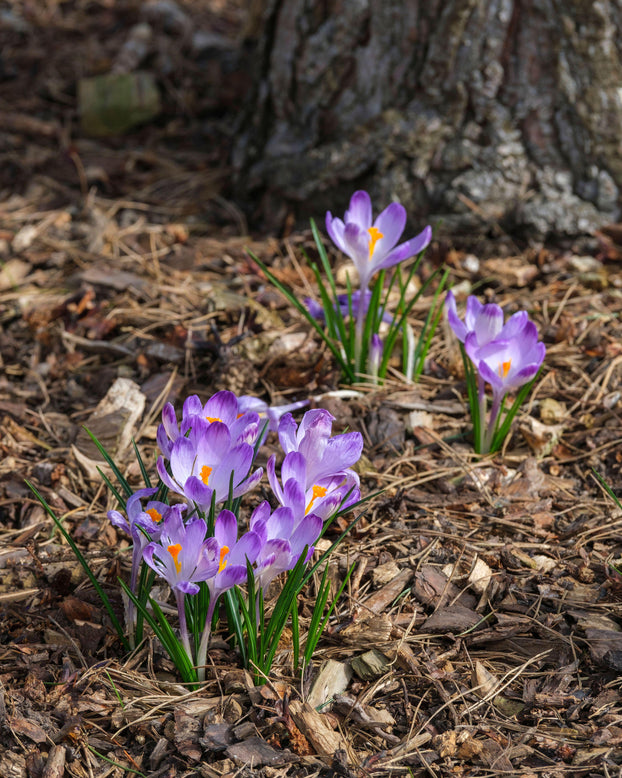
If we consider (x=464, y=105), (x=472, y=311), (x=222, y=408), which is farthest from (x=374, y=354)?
(x=464, y=105)

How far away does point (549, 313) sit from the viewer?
8.71ft

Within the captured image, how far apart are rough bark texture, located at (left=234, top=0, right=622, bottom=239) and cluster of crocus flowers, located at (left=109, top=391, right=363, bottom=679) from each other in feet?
5.54

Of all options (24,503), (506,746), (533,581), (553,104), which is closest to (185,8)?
(553,104)

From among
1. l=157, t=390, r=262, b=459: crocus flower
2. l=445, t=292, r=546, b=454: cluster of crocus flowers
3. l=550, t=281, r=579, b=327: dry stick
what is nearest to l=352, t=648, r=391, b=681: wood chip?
l=157, t=390, r=262, b=459: crocus flower

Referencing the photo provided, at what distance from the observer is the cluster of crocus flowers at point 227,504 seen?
4.35 ft

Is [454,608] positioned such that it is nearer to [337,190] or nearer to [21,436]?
[21,436]

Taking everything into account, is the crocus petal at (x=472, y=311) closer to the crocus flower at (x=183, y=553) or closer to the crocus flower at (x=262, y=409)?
the crocus flower at (x=262, y=409)

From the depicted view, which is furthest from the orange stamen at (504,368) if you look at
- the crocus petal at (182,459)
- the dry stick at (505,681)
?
the crocus petal at (182,459)

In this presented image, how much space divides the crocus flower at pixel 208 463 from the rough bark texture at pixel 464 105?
176cm

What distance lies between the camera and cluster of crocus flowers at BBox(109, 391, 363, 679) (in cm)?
133

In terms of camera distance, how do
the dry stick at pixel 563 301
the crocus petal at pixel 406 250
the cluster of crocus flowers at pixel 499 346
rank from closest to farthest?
the cluster of crocus flowers at pixel 499 346 < the crocus petal at pixel 406 250 < the dry stick at pixel 563 301

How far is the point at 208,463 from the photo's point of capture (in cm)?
142

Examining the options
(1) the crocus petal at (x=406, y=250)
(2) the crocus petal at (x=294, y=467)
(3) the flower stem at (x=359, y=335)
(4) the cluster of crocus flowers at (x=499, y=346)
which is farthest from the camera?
(3) the flower stem at (x=359, y=335)

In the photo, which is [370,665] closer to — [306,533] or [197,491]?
[306,533]
